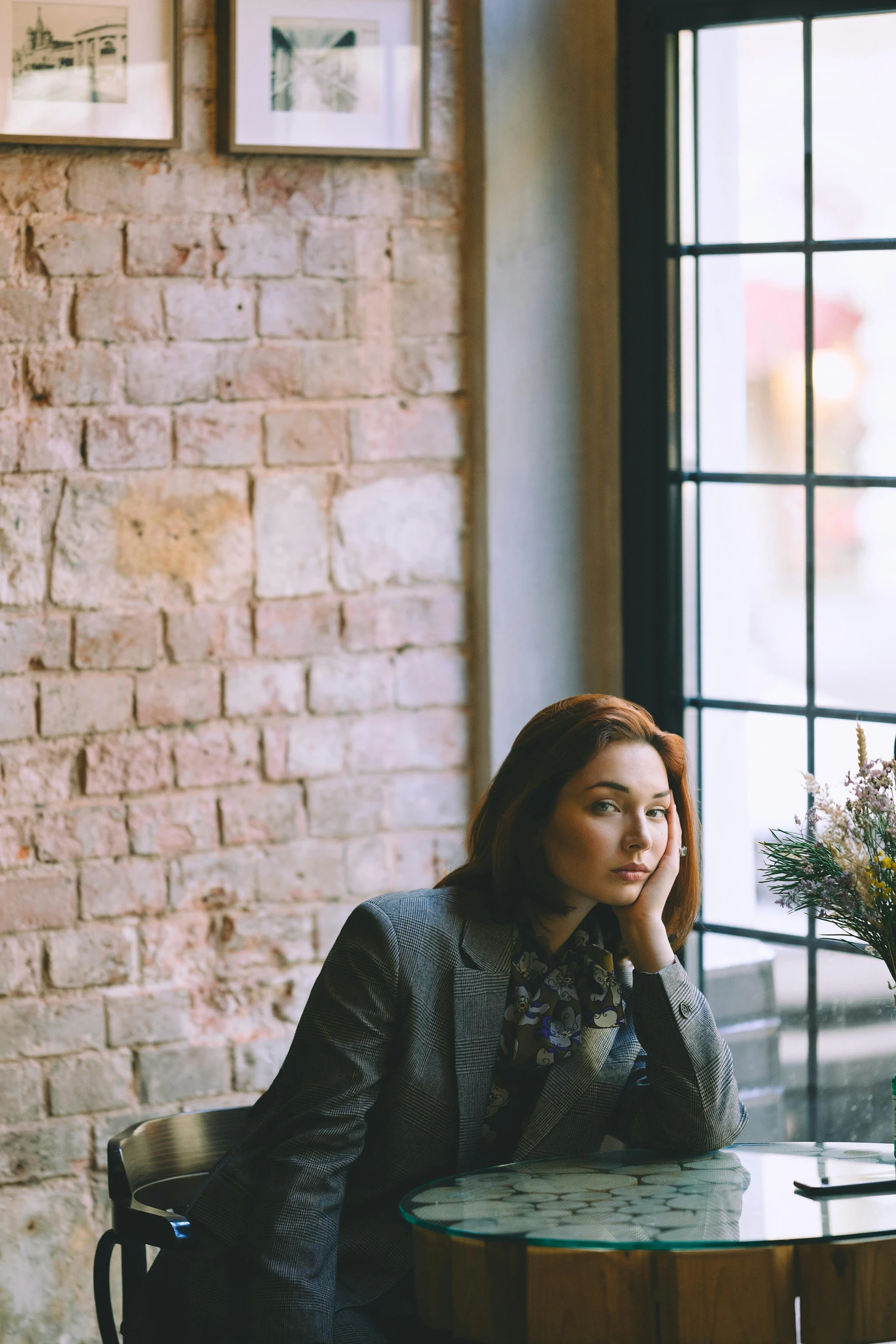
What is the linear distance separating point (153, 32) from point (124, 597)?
1020mm

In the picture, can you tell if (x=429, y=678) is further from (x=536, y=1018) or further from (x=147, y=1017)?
(x=536, y=1018)

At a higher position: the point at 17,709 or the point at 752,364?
the point at 752,364

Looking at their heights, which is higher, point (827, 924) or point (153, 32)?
point (153, 32)

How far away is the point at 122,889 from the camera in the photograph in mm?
3059

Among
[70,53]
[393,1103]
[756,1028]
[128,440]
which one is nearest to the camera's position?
[393,1103]

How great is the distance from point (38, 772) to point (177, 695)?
29 cm

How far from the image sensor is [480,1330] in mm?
1824

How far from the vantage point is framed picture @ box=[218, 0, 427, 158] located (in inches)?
119

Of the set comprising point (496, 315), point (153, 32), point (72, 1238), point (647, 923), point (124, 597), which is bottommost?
point (72, 1238)

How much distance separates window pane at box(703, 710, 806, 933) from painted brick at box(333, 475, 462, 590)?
633 millimetres

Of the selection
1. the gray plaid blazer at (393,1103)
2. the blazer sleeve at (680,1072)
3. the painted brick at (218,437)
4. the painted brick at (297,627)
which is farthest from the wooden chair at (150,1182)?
the painted brick at (218,437)

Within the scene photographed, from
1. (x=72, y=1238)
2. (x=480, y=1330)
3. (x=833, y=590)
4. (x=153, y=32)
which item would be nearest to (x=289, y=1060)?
(x=480, y=1330)

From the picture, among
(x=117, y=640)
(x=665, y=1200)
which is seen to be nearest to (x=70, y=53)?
(x=117, y=640)

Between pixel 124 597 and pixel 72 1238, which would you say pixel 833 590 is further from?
pixel 72 1238
